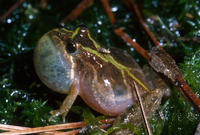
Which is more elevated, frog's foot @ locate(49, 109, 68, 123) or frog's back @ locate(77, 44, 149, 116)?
frog's back @ locate(77, 44, 149, 116)

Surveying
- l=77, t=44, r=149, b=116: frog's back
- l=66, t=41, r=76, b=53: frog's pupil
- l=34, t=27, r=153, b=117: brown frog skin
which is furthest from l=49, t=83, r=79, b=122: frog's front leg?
l=66, t=41, r=76, b=53: frog's pupil

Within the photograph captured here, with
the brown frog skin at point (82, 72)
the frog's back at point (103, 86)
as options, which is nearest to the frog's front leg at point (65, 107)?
the brown frog skin at point (82, 72)

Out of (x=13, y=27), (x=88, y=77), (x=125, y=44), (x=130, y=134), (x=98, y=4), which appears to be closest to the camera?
(x=130, y=134)

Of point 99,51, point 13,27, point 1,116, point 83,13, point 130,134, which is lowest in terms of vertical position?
point 130,134

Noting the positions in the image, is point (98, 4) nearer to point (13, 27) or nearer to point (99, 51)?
point (13, 27)

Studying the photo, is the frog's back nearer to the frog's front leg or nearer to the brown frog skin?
the brown frog skin

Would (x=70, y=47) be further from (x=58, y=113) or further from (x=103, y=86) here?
(x=58, y=113)

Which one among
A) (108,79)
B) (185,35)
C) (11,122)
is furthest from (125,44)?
(11,122)

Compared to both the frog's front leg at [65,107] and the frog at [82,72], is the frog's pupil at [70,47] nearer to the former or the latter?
the frog at [82,72]

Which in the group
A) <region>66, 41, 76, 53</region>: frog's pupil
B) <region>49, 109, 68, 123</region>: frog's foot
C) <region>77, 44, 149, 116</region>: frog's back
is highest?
<region>66, 41, 76, 53</region>: frog's pupil
